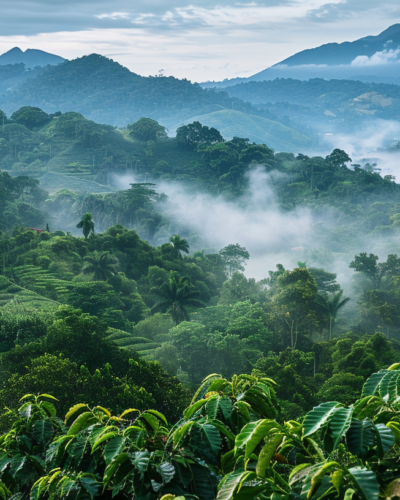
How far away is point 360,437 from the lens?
2.72 meters

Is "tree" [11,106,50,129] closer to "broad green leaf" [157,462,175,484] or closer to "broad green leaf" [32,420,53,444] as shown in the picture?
"broad green leaf" [32,420,53,444]

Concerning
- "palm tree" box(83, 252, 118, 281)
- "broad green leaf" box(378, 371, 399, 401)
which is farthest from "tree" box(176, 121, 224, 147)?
"broad green leaf" box(378, 371, 399, 401)

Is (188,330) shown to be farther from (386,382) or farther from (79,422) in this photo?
(386,382)

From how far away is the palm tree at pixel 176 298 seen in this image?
110 feet

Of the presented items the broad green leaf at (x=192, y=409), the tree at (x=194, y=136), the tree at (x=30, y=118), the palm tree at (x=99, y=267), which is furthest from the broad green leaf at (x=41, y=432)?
the tree at (x=30, y=118)

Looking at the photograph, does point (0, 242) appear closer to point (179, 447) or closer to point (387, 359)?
point (387, 359)

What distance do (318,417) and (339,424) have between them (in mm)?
108

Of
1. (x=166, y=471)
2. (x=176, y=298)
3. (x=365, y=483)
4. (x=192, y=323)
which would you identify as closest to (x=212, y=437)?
(x=166, y=471)

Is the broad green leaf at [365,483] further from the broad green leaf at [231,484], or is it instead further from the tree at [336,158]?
the tree at [336,158]

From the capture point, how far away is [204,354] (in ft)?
98.6

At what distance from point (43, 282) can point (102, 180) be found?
7593cm

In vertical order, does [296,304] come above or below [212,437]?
below

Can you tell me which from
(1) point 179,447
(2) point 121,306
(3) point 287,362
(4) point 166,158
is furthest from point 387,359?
(4) point 166,158

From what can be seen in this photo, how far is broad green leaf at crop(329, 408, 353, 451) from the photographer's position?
8.83 feet
